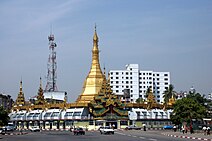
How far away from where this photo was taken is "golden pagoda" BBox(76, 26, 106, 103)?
93.2 metres

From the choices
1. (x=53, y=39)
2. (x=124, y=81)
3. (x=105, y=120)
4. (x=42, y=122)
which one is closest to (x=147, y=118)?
(x=105, y=120)

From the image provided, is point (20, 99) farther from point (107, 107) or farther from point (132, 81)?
point (132, 81)

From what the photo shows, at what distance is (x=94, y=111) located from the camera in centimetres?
8562

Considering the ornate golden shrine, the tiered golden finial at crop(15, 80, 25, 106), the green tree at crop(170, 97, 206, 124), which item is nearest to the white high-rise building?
the tiered golden finial at crop(15, 80, 25, 106)

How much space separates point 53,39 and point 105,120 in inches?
2075

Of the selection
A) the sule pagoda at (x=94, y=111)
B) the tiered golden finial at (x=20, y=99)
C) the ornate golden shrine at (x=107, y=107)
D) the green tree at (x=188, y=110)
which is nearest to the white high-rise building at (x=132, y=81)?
the tiered golden finial at (x=20, y=99)

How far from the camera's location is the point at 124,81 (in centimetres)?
16188

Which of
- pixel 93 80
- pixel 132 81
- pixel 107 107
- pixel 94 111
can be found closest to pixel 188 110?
pixel 107 107

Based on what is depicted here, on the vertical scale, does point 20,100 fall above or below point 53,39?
below

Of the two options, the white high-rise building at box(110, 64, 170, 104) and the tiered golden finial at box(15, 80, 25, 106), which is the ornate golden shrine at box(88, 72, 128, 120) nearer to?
the tiered golden finial at box(15, 80, 25, 106)

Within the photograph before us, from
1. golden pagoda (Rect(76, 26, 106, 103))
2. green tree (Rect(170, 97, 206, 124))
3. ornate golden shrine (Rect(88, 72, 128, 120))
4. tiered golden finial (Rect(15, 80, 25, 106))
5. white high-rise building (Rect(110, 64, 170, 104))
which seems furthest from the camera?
white high-rise building (Rect(110, 64, 170, 104))

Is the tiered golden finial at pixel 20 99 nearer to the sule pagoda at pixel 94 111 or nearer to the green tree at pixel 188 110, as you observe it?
the sule pagoda at pixel 94 111

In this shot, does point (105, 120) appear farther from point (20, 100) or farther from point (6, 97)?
point (6, 97)

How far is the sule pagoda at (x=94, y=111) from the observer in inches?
3371
